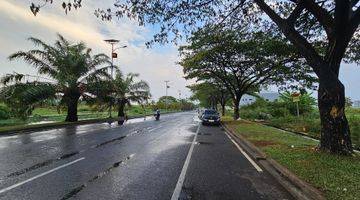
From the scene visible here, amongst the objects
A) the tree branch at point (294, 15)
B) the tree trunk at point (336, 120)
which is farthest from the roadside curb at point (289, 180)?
the tree branch at point (294, 15)

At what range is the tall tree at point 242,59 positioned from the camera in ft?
110

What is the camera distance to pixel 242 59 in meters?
40.0

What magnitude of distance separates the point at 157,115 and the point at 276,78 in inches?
611

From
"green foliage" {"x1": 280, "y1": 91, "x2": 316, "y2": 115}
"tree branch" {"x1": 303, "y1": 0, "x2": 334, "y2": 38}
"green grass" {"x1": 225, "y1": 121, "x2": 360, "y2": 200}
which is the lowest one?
"green grass" {"x1": 225, "y1": 121, "x2": 360, "y2": 200}

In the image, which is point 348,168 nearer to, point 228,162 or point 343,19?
point 228,162

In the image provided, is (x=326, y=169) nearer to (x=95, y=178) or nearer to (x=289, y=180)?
(x=289, y=180)

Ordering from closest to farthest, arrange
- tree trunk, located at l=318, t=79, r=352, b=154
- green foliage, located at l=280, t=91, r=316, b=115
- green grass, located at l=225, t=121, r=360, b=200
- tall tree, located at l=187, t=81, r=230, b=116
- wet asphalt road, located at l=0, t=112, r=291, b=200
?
green grass, located at l=225, t=121, r=360, b=200 < wet asphalt road, located at l=0, t=112, r=291, b=200 < tree trunk, located at l=318, t=79, r=352, b=154 < green foliage, located at l=280, t=91, r=316, b=115 < tall tree, located at l=187, t=81, r=230, b=116

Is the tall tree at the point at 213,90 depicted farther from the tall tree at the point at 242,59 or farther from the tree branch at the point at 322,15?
the tree branch at the point at 322,15

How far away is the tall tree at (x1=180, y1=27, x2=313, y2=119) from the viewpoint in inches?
1324

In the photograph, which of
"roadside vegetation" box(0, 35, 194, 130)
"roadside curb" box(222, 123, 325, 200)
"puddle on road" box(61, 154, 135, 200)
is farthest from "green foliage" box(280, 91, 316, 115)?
"puddle on road" box(61, 154, 135, 200)

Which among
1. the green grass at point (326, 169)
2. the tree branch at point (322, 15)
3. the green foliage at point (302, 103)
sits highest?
the tree branch at point (322, 15)

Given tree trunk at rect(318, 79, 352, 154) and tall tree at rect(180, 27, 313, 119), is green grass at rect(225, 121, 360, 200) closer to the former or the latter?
tree trunk at rect(318, 79, 352, 154)

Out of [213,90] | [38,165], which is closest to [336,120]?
[38,165]

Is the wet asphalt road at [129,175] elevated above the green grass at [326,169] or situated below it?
below
